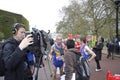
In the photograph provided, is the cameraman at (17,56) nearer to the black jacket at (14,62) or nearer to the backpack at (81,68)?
the black jacket at (14,62)

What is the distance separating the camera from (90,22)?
130 feet

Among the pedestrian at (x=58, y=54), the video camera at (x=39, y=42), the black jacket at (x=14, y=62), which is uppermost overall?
the video camera at (x=39, y=42)

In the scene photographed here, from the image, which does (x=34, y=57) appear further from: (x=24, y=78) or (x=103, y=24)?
(x=103, y=24)

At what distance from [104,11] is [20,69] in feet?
105

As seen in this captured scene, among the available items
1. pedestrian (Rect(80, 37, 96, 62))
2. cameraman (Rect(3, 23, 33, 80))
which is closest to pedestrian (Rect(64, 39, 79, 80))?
cameraman (Rect(3, 23, 33, 80))

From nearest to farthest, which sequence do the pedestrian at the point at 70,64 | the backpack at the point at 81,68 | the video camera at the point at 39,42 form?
the video camera at the point at 39,42 → the pedestrian at the point at 70,64 → the backpack at the point at 81,68

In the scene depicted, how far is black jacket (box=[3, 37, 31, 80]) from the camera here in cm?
375

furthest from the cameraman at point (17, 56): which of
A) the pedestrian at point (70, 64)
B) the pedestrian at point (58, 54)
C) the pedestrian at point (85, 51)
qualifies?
the pedestrian at point (58, 54)

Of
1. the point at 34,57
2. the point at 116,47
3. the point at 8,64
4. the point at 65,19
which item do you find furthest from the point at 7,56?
the point at 65,19

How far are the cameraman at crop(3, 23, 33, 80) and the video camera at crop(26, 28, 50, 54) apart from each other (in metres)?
0.10

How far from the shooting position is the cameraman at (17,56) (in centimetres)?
373

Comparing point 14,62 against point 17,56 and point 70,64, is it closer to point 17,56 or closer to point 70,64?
point 17,56

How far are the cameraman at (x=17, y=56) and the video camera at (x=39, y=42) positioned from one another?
97mm

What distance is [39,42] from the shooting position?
386 cm
